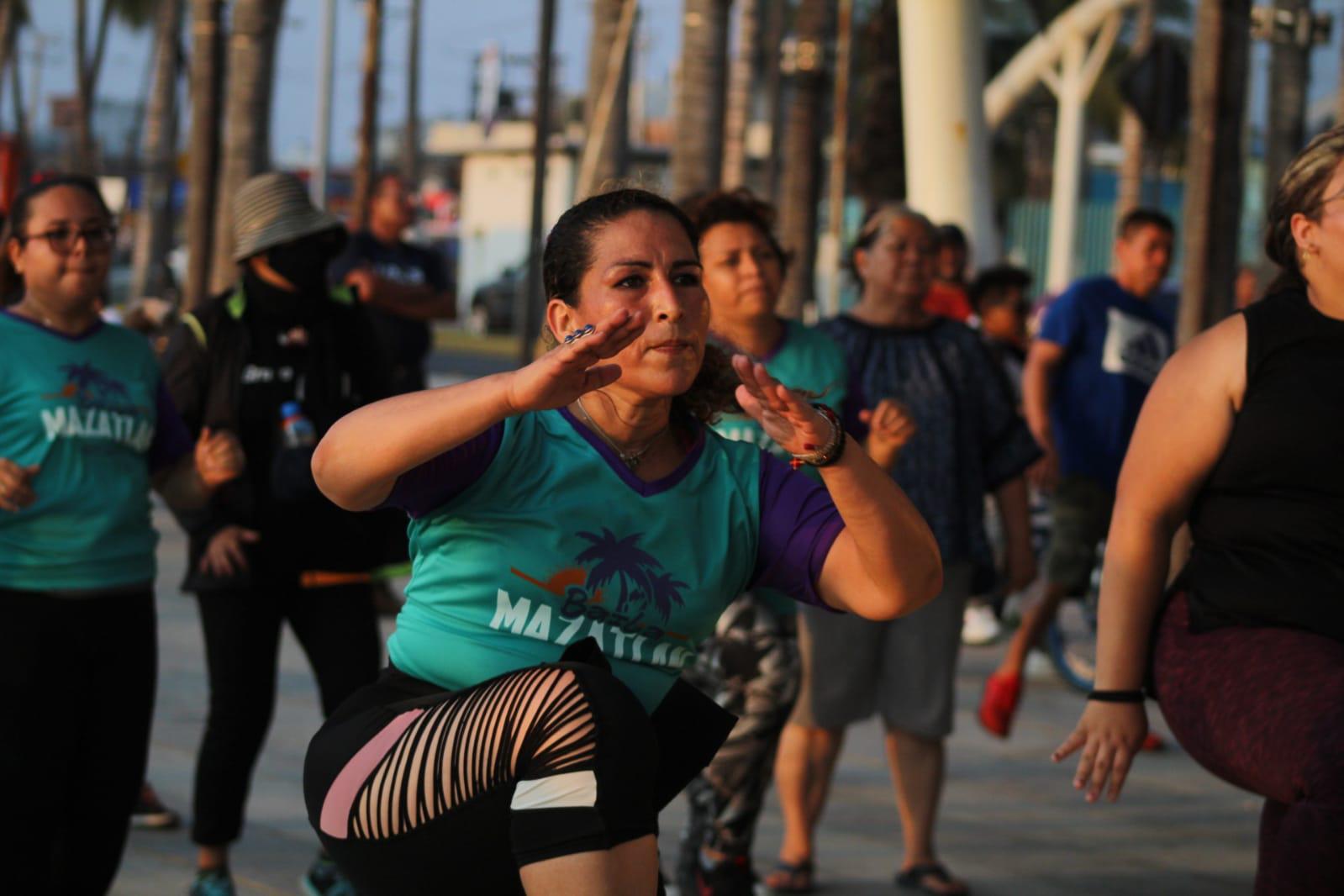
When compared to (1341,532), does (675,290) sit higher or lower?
higher

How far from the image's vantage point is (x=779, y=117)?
31875 millimetres

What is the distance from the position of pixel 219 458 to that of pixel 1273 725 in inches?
114

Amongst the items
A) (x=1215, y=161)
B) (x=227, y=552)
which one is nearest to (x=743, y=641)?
(x=227, y=552)

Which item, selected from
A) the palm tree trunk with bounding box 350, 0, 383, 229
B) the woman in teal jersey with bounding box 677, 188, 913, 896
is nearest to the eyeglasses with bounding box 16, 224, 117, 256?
the woman in teal jersey with bounding box 677, 188, 913, 896

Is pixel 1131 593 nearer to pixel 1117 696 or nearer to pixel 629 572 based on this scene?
pixel 1117 696

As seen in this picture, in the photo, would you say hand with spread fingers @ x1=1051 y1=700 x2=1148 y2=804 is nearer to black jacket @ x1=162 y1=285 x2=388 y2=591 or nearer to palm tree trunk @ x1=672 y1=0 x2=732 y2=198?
black jacket @ x1=162 y1=285 x2=388 y2=591

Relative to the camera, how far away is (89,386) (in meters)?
5.20

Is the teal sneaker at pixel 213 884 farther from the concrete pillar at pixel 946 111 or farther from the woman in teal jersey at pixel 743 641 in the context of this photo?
the concrete pillar at pixel 946 111

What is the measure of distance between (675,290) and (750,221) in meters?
2.64

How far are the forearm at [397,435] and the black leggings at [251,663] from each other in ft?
8.35

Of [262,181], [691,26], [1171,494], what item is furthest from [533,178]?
[1171,494]

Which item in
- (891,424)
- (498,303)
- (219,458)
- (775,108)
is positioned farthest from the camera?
(498,303)

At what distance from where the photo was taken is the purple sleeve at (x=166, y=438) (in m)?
5.44

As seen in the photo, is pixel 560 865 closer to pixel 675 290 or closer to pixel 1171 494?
pixel 675 290
